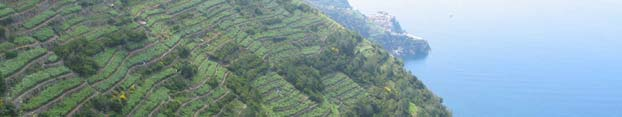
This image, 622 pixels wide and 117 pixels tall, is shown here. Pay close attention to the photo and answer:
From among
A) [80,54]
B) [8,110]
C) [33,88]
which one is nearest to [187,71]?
[80,54]

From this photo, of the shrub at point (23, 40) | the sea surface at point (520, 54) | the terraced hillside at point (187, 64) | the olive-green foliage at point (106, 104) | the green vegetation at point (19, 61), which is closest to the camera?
the green vegetation at point (19, 61)

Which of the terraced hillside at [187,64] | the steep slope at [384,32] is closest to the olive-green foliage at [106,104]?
the terraced hillside at [187,64]

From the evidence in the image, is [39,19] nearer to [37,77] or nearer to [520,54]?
[37,77]

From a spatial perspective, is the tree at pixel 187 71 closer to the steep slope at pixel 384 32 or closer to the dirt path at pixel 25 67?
the dirt path at pixel 25 67

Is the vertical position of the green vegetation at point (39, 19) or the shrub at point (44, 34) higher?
the green vegetation at point (39, 19)

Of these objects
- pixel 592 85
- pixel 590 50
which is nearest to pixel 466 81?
pixel 592 85

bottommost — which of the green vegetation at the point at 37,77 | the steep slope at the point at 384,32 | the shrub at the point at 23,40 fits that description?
the green vegetation at the point at 37,77
